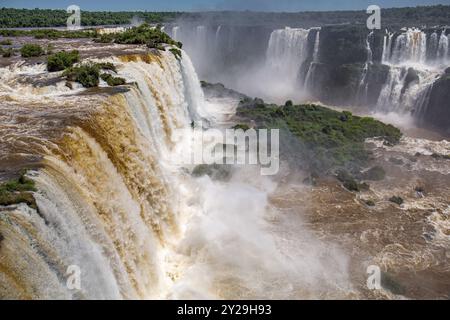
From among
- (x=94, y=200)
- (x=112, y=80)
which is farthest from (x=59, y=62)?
(x=94, y=200)

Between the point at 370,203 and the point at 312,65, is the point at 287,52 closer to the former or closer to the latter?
the point at 312,65

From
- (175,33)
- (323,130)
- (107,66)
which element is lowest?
(323,130)

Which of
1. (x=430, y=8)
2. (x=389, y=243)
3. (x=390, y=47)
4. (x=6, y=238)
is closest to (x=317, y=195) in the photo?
(x=389, y=243)

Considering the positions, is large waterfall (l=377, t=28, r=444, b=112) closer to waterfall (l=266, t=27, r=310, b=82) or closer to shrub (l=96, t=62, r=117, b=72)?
waterfall (l=266, t=27, r=310, b=82)
